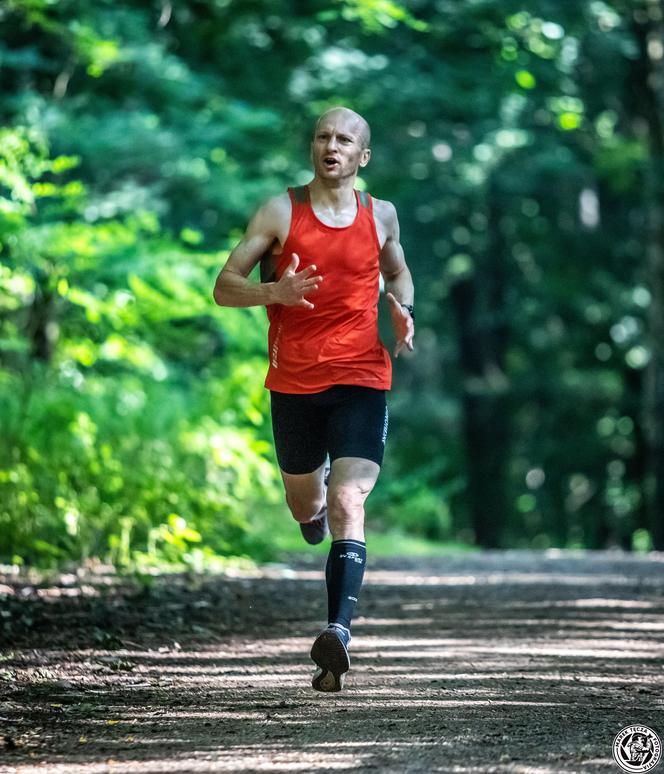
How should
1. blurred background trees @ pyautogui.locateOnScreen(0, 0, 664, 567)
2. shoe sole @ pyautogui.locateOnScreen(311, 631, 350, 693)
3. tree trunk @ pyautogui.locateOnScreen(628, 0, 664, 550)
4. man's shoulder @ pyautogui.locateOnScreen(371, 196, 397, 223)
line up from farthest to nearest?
tree trunk @ pyautogui.locateOnScreen(628, 0, 664, 550) < blurred background trees @ pyautogui.locateOnScreen(0, 0, 664, 567) < man's shoulder @ pyautogui.locateOnScreen(371, 196, 397, 223) < shoe sole @ pyautogui.locateOnScreen(311, 631, 350, 693)

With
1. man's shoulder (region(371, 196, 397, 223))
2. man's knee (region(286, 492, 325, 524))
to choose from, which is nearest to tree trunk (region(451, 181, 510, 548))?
man's knee (region(286, 492, 325, 524))

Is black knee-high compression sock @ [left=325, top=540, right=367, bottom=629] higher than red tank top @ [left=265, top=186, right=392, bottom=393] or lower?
lower

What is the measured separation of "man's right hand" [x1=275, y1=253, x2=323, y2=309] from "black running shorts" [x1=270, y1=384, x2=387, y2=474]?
543 mm

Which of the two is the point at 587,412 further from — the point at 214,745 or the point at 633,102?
the point at 214,745

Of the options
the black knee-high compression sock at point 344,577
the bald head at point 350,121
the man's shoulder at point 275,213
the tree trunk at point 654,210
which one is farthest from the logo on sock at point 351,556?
the tree trunk at point 654,210

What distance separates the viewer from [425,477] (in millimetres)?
22406

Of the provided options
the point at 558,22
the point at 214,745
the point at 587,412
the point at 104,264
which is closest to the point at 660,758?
the point at 214,745

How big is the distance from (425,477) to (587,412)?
23.5ft

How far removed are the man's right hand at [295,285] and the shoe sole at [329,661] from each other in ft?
4.29

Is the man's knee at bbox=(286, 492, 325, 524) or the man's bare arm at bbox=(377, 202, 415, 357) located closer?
the man's bare arm at bbox=(377, 202, 415, 357)

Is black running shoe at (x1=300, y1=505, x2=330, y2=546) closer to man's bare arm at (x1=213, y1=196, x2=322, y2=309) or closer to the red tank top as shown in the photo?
the red tank top

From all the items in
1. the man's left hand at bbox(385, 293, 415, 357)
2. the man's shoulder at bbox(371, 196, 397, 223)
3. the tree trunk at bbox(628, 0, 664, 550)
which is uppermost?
the tree trunk at bbox(628, 0, 664, 550)

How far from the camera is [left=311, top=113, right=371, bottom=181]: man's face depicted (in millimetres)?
5887

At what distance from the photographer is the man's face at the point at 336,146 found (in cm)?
589
